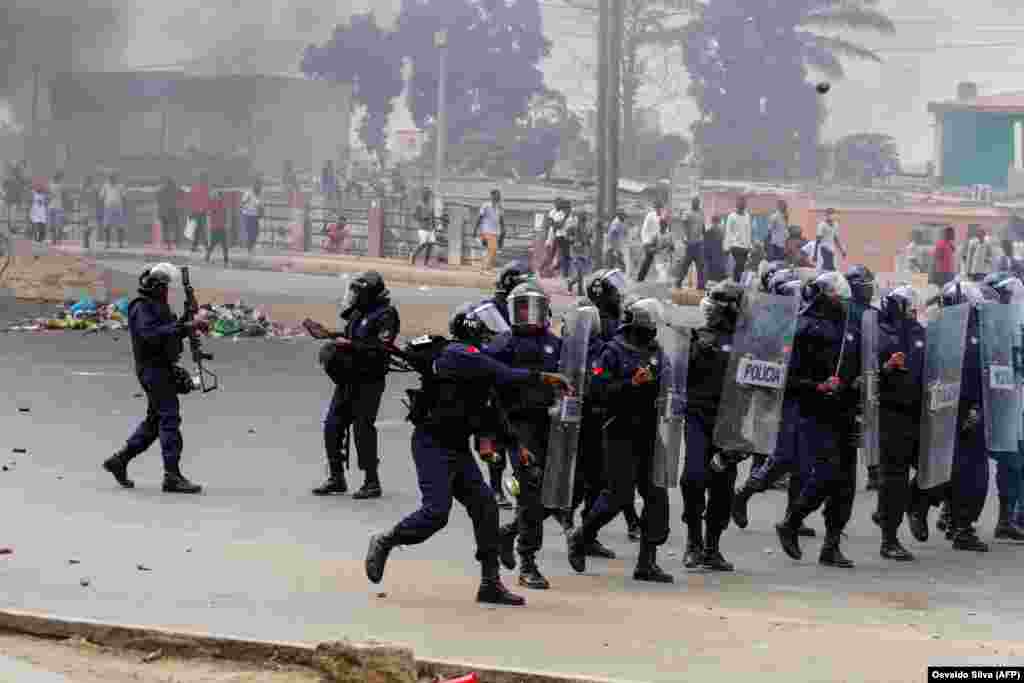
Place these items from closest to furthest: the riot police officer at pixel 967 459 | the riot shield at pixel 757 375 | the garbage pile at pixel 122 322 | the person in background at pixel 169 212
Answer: the riot shield at pixel 757 375 → the riot police officer at pixel 967 459 → the garbage pile at pixel 122 322 → the person in background at pixel 169 212

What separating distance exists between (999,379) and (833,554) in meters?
1.71

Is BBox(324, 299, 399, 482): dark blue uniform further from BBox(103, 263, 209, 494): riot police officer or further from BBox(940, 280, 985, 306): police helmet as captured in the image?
BBox(940, 280, 985, 306): police helmet

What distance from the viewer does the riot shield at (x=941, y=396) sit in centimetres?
1219

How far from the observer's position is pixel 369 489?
1378 centimetres

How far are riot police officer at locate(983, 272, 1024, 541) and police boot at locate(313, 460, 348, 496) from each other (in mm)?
4320

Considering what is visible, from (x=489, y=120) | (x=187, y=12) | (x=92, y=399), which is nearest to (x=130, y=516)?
(x=92, y=399)

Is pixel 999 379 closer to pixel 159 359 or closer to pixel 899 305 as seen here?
pixel 899 305

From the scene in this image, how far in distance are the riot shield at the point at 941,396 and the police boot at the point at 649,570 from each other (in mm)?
2054

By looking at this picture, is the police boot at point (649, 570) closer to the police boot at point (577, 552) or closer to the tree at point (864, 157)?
the police boot at point (577, 552)

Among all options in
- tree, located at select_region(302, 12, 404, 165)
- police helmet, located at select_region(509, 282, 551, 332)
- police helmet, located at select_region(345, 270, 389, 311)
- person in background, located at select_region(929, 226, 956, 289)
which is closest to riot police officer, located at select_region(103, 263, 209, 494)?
police helmet, located at select_region(345, 270, 389, 311)

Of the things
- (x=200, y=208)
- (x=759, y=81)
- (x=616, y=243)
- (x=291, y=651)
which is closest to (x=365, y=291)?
(x=291, y=651)

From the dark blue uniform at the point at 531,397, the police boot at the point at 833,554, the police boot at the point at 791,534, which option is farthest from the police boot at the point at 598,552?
the police boot at the point at 833,554

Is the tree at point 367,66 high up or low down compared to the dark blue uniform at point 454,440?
up

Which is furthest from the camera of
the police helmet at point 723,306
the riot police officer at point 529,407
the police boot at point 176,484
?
the police boot at point 176,484
